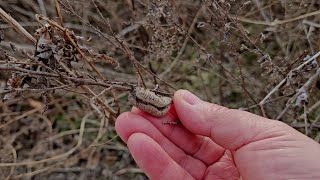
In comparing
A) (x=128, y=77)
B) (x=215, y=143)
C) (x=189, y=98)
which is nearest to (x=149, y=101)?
(x=189, y=98)

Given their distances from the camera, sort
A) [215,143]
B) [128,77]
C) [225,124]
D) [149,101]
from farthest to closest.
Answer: [128,77], [215,143], [225,124], [149,101]

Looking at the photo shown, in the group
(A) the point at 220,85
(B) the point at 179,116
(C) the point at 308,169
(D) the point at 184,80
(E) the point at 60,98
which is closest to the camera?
(C) the point at 308,169

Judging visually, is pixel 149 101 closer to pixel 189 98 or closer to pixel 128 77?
pixel 189 98

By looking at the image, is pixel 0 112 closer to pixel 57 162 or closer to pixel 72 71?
pixel 57 162

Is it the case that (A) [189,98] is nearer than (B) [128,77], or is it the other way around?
(A) [189,98]

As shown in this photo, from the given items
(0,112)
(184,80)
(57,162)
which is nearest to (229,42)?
(184,80)

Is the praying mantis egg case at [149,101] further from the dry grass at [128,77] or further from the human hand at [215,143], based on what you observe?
the dry grass at [128,77]

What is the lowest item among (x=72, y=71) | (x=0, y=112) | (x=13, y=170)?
(x=13, y=170)

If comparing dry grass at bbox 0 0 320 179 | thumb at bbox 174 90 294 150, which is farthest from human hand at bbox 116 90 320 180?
dry grass at bbox 0 0 320 179
